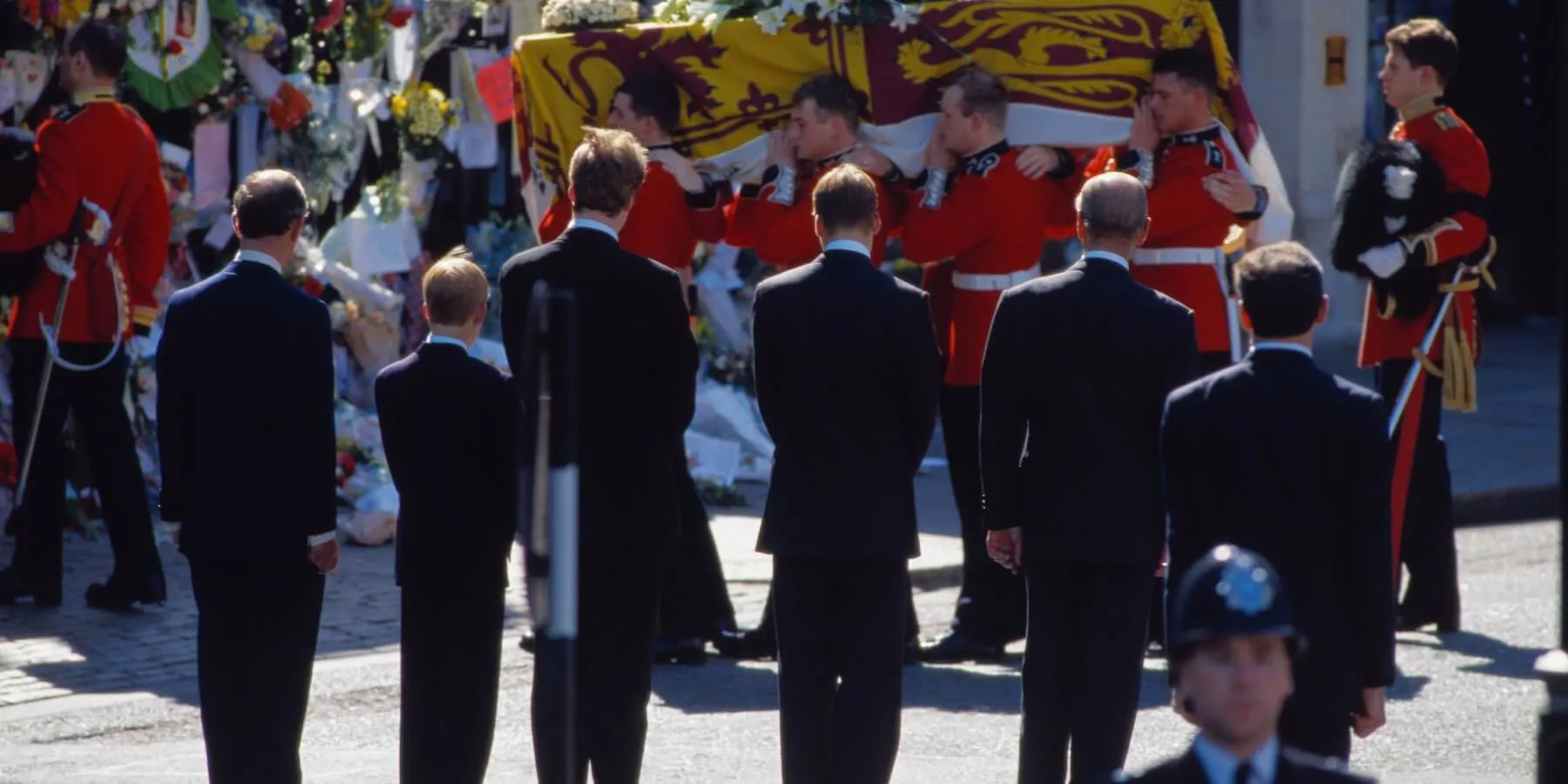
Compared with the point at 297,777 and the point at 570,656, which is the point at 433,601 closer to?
the point at 297,777

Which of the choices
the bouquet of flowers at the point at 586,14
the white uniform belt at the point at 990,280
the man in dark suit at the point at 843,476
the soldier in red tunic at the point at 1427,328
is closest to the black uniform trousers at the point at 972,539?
the white uniform belt at the point at 990,280

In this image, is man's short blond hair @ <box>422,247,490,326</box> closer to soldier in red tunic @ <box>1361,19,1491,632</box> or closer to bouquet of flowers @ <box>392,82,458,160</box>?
soldier in red tunic @ <box>1361,19,1491,632</box>

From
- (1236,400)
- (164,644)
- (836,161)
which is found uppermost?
(836,161)

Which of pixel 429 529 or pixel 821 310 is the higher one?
pixel 821 310

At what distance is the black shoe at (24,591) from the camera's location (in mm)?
9117

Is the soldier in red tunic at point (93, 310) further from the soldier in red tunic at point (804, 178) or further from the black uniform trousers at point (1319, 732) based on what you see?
the black uniform trousers at point (1319, 732)

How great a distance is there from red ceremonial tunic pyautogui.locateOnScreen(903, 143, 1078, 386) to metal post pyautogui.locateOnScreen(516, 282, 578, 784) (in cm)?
345

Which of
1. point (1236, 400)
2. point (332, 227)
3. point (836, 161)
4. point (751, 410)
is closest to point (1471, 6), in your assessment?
point (751, 410)

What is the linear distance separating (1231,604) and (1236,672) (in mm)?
101

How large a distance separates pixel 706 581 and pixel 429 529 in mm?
2667

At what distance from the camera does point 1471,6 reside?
19.1m

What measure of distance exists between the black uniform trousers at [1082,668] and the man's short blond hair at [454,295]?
5.19 ft

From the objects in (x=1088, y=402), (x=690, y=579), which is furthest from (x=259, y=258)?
(x=690, y=579)

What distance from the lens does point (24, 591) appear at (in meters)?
9.17
